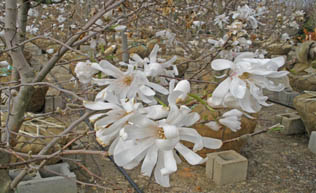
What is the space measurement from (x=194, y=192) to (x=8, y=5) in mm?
1945

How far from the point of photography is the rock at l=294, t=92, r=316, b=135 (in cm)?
336

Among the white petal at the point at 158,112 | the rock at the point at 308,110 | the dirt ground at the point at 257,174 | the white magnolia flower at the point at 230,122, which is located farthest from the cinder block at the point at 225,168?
the white petal at the point at 158,112

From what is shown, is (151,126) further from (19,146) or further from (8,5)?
(19,146)

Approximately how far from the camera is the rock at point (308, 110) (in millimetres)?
3357

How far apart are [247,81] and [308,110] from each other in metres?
3.06

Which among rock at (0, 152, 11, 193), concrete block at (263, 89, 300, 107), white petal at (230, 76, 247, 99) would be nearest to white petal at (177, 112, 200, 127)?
white petal at (230, 76, 247, 99)

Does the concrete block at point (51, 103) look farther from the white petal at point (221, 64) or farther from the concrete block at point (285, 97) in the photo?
the white petal at point (221, 64)

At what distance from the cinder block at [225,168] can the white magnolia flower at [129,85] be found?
2027 millimetres

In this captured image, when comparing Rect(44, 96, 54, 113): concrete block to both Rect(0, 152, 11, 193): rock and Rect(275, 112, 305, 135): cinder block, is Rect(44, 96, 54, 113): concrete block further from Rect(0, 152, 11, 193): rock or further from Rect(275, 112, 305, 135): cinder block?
Rect(275, 112, 305, 135): cinder block

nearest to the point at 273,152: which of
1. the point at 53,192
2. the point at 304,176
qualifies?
the point at 304,176

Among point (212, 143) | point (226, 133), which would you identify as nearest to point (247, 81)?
point (212, 143)

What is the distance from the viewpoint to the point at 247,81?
68cm

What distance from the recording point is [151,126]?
1.98 feet

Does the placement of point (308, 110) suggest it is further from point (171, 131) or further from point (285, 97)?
point (171, 131)
